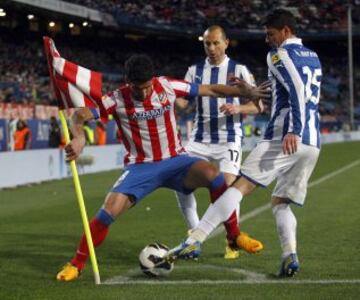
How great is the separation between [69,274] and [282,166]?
1958 mm

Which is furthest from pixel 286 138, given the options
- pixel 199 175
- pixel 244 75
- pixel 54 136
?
Answer: pixel 54 136

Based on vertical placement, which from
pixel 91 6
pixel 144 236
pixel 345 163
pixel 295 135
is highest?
pixel 91 6

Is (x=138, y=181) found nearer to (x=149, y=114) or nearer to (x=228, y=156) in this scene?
(x=149, y=114)

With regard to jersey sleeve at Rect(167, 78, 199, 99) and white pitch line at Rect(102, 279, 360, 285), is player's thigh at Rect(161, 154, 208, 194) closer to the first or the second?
jersey sleeve at Rect(167, 78, 199, 99)

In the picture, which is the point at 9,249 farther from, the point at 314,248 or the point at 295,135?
the point at 295,135

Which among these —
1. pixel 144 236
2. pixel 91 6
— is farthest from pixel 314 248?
pixel 91 6

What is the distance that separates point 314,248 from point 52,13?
38346mm

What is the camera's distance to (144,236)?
1010 centimetres

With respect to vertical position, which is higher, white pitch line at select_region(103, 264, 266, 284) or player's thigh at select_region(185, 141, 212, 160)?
player's thigh at select_region(185, 141, 212, 160)

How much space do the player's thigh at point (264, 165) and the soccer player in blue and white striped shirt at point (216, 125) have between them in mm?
1615

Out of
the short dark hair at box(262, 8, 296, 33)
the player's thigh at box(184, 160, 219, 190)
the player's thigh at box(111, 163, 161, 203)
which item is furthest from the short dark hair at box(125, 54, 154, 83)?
the short dark hair at box(262, 8, 296, 33)

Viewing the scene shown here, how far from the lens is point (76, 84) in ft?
23.2

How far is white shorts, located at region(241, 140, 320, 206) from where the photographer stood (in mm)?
6918

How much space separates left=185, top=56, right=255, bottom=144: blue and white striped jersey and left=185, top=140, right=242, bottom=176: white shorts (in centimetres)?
5
